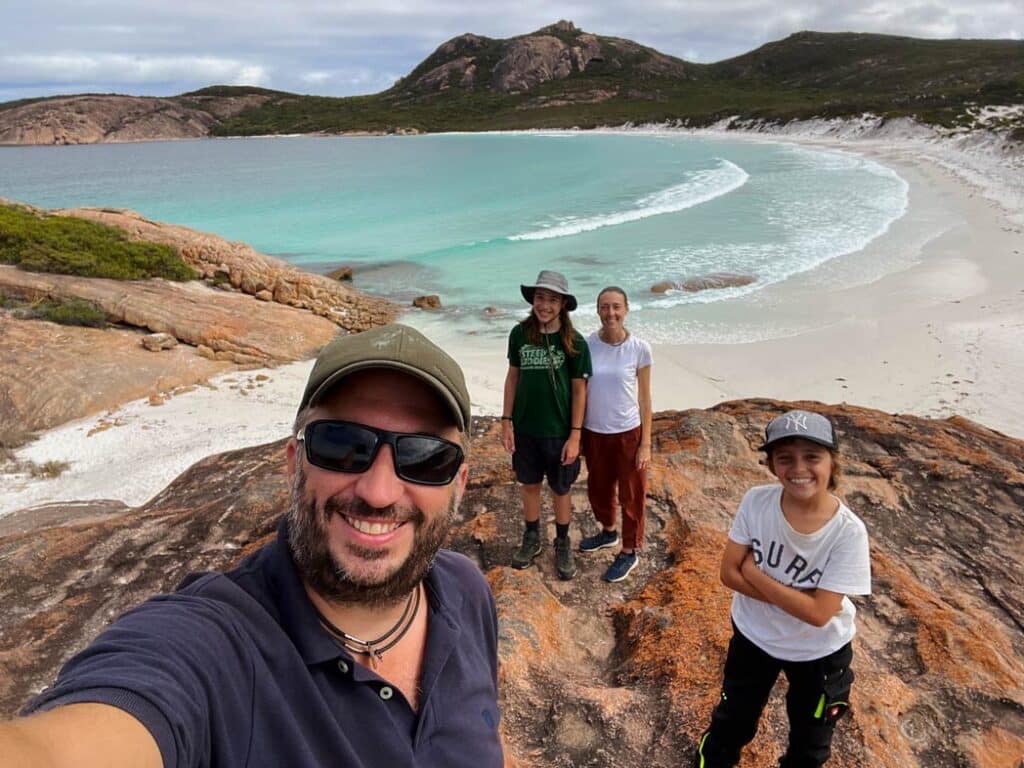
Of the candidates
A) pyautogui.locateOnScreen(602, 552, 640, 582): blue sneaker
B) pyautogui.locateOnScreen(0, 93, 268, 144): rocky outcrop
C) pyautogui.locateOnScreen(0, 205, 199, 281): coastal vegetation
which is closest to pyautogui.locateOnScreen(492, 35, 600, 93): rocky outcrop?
pyautogui.locateOnScreen(0, 93, 268, 144): rocky outcrop

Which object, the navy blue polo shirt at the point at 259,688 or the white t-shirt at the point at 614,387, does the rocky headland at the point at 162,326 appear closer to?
the white t-shirt at the point at 614,387

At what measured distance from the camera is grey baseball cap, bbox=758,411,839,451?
230cm

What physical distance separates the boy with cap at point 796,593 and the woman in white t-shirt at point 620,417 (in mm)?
1604

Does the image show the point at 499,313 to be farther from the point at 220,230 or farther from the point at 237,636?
the point at 220,230

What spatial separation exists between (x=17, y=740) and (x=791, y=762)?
102 inches

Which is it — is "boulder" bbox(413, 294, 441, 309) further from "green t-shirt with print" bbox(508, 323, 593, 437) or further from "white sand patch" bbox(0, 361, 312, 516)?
"green t-shirt with print" bbox(508, 323, 593, 437)

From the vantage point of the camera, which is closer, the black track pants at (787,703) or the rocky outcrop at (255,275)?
the black track pants at (787,703)

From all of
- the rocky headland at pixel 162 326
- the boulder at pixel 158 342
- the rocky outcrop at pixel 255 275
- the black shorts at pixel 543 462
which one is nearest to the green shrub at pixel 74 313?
the rocky headland at pixel 162 326

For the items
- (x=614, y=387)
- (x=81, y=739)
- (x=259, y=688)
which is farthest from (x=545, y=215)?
(x=81, y=739)

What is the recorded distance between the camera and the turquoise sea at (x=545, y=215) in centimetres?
1805

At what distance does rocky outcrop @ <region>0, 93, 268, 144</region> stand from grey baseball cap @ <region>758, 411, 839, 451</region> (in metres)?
163

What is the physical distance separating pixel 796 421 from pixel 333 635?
1812mm

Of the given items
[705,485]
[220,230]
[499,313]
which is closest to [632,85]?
[220,230]

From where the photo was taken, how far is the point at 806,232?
73.6ft
